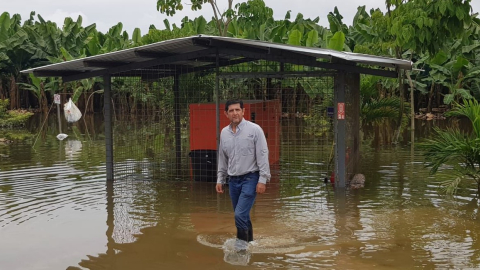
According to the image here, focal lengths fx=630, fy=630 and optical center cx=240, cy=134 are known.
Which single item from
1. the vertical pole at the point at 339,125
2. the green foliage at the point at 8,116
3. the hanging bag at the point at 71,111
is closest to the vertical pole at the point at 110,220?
the vertical pole at the point at 339,125

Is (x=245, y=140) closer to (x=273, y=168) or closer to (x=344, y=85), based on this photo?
(x=344, y=85)

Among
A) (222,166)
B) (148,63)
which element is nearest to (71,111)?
(148,63)

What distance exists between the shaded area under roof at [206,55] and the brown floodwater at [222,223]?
7.27 feet

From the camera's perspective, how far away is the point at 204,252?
Answer: 24.6 ft

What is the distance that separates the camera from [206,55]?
11617 mm

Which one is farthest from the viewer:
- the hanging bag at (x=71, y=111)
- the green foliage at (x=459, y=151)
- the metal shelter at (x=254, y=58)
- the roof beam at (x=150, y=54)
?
the hanging bag at (x=71, y=111)

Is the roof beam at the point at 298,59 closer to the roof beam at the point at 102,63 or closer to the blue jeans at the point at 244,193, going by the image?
the roof beam at the point at 102,63

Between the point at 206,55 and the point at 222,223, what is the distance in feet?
12.4

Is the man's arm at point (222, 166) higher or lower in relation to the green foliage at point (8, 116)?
lower

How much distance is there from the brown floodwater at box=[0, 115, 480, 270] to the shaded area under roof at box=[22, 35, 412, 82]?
7.27 ft

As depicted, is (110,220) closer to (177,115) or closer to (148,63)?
(148,63)

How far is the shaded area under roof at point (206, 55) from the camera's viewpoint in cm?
1019

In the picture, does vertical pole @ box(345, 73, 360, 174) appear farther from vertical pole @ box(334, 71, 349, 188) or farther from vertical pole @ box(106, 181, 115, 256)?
vertical pole @ box(106, 181, 115, 256)

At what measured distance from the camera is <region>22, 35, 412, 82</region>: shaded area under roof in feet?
33.4
